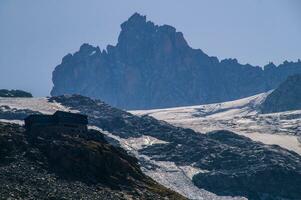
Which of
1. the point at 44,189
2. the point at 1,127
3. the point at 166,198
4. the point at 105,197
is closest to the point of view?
the point at 44,189

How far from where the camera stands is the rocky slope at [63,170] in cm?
14938

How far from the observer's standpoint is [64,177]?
16275 centimetres

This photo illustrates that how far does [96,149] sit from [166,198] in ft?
75.1

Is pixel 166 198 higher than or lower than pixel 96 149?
lower

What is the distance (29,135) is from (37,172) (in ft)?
93.9

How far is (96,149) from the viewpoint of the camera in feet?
628

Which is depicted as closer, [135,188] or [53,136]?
[135,188]

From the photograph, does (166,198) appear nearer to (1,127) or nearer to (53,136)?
(53,136)

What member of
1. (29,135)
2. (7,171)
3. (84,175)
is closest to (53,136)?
(29,135)

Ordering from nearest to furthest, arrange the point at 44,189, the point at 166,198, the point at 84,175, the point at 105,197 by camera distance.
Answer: the point at 44,189 < the point at 105,197 < the point at 84,175 < the point at 166,198

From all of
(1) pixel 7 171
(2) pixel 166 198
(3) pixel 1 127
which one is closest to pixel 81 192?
(1) pixel 7 171

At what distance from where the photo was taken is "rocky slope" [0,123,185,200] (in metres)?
149

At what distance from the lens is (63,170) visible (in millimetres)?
167875

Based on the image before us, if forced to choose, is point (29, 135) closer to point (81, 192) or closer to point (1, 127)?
point (1, 127)
